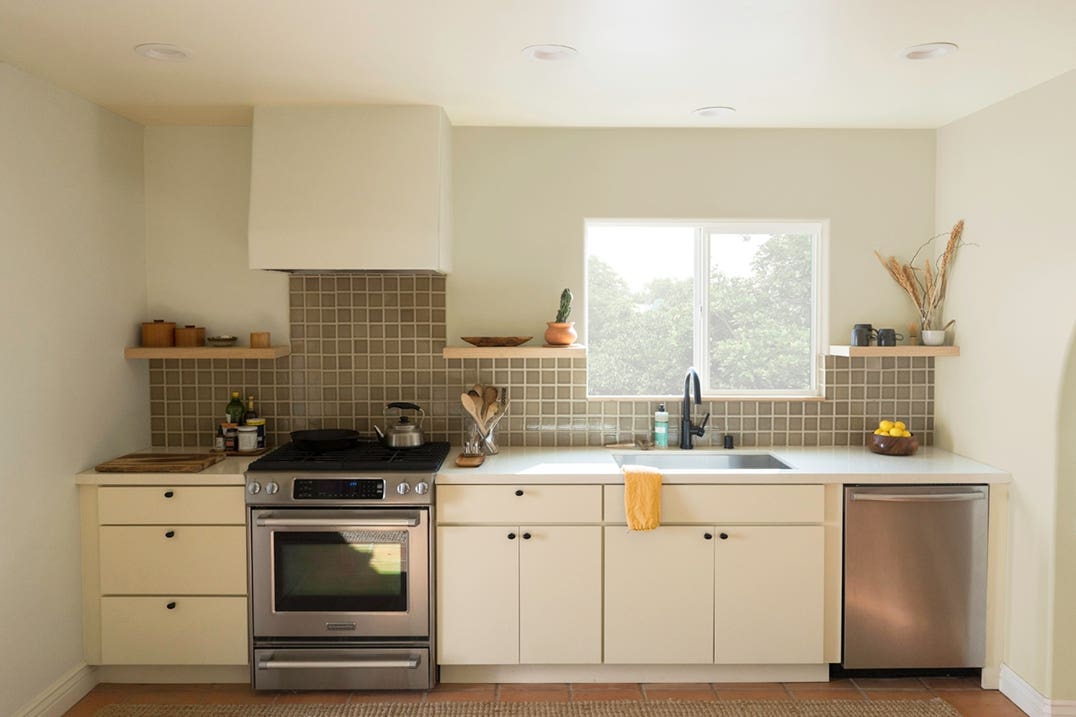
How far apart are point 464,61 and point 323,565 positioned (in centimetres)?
200

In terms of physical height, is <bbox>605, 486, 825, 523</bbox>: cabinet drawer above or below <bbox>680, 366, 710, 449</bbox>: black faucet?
below

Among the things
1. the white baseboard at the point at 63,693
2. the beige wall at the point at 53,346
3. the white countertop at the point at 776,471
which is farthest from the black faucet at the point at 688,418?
the white baseboard at the point at 63,693

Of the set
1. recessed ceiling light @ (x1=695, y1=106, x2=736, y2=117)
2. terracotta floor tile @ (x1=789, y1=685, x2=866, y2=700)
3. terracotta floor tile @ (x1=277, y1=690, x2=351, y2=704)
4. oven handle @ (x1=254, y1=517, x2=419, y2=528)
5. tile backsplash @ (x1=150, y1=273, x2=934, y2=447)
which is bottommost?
terracotta floor tile @ (x1=277, y1=690, x2=351, y2=704)

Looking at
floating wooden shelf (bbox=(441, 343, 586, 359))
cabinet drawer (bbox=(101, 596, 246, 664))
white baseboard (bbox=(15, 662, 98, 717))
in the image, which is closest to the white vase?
floating wooden shelf (bbox=(441, 343, 586, 359))

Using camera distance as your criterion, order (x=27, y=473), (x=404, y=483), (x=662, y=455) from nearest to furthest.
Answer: (x=27, y=473), (x=404, y=483), (x=662, y=455)

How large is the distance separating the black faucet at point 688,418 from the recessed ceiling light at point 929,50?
1.56m

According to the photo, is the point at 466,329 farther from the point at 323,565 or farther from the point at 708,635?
the point at 708,635

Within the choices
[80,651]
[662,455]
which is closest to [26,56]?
[80,651]

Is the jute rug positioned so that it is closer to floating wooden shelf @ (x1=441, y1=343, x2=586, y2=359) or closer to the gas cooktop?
the gas cooktop

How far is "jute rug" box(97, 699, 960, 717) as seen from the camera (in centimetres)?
309

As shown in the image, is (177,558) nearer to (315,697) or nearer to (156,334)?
(315,697)

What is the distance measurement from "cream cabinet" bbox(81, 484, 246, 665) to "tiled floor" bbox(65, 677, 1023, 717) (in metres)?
0.14

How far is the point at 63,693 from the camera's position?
3113mm

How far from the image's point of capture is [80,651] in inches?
128
